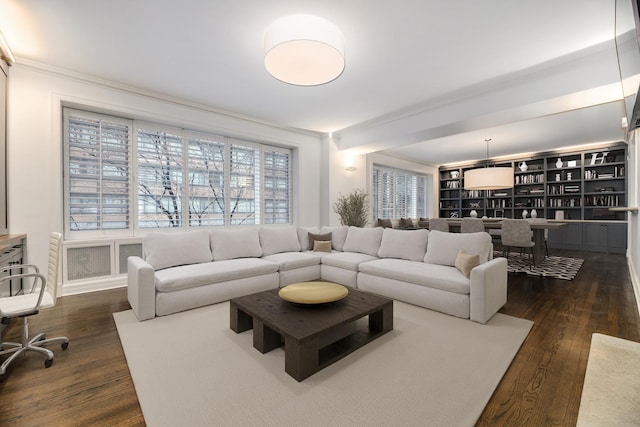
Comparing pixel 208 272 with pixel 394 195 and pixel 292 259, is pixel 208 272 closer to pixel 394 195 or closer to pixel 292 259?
pixel 292 259

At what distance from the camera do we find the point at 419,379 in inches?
69.7

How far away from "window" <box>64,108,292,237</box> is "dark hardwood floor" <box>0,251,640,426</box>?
1272mm

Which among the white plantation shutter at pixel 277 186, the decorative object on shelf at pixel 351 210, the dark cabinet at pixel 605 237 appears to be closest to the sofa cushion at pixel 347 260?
the decorative object on shelf at pixel 351 210

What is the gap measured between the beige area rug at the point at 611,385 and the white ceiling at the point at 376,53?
168cm

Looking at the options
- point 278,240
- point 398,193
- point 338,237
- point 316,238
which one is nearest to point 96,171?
point 278,240

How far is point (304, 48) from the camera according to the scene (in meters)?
2.37

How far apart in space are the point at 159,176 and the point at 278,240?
2129 millimetres

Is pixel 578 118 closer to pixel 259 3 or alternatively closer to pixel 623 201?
pixel 623 201

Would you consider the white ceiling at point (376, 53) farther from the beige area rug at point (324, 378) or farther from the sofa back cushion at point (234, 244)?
the sofa back cushion at point (234, 244)

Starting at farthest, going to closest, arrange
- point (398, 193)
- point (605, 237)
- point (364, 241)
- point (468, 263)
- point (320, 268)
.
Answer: point (398, 193) → point (605, 237) → point (364, 241) → point (320, 268) → point (468, 263)

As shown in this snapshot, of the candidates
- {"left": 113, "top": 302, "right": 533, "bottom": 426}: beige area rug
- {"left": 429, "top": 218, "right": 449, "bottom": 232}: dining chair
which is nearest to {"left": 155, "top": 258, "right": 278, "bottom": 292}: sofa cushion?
{"left": 113, "top": 302, "right": 533, "bottom": 426}: beige area rug

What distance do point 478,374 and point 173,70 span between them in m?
4.30

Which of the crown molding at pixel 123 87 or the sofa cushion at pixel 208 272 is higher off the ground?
the crown molding at pixel 123 87

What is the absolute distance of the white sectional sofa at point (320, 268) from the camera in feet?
9.04
